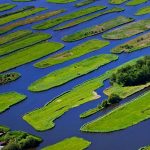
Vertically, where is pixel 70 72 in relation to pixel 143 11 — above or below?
below

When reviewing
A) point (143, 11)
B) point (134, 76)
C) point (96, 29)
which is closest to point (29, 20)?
point (96, 29)

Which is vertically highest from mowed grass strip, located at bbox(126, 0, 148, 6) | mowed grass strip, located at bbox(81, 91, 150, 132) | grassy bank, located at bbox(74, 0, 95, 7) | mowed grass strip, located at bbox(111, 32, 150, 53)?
grassy bank, located at bbox(74, 0, 95, 7)

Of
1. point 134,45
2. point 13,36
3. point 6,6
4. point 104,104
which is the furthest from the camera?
point 6,6

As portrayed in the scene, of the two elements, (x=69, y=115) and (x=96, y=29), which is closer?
(x=69, y=115)

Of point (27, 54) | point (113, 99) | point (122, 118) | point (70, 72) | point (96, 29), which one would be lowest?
point (122, 118)

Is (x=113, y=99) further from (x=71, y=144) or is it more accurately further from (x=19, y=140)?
(x=19, y=140)

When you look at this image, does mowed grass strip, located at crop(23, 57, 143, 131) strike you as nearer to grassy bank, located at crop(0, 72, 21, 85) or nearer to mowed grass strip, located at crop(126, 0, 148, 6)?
grassy bank, located at crop(0, 72, 21, 85)

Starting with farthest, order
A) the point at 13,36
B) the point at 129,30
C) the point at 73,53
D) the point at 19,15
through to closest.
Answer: the point at 19,15
the point at 13,36
the point at 129,30
the point at 73,53

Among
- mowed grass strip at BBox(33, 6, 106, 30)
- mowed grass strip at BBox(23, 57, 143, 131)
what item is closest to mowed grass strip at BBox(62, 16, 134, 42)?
mowed grass strip at BBox(33, 6, 106, 30)
